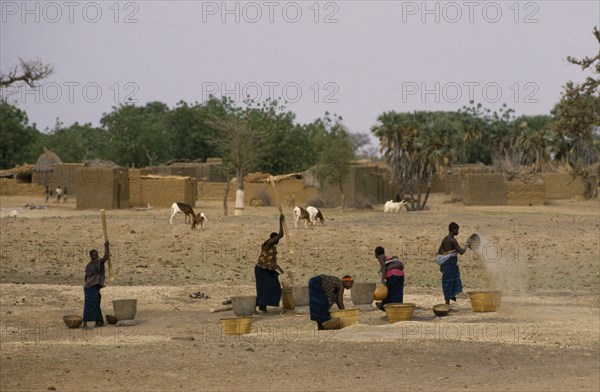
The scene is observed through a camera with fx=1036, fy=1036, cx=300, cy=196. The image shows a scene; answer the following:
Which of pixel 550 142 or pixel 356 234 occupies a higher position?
pixel 550 142

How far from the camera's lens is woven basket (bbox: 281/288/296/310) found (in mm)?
18719

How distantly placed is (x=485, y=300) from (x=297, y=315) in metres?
3.31

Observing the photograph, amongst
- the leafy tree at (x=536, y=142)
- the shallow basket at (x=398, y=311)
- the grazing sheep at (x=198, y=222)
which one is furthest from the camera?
the leafy tree at (x=536, y=142)

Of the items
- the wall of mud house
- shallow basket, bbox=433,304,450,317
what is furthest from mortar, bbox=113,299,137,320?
the wall of mud house

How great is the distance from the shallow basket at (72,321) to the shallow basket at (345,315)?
4148 mm

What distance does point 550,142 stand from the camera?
210 feet

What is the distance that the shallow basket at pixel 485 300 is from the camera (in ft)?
58.6

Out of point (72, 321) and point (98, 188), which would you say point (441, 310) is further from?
point (98, 188)

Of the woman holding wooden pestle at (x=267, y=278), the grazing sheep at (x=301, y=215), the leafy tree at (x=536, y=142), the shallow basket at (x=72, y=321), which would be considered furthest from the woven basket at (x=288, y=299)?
the leafy tree at (x=536, y=142)

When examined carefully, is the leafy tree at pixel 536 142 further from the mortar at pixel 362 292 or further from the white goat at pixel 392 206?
the mortar at pixel 362 292

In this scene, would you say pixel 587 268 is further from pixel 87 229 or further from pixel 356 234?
pixel 87 229

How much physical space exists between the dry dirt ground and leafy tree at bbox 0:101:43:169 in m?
39.5

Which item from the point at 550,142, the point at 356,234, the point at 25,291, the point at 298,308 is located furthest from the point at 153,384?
the point at 550,142

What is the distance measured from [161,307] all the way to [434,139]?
29569 mm
